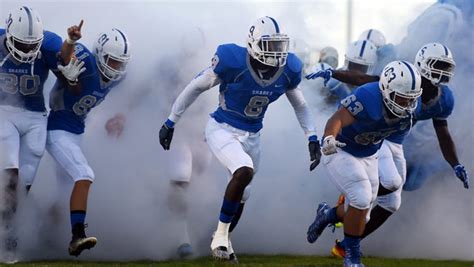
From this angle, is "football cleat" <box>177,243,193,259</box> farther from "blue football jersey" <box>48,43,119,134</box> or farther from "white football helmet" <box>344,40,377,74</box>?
"white football helmet" <box>344,40,377,74</box>

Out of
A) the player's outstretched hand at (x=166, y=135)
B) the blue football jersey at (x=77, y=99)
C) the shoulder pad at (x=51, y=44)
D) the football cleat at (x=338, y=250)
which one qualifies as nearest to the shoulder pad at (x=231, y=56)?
the player's outstretched hand at (x=166, y=135)

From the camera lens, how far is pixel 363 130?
9438 mm

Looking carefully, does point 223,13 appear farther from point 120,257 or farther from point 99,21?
point 120,257

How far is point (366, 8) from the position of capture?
14.0 metres

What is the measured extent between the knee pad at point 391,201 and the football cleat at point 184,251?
178 cm

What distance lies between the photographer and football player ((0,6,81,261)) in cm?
950

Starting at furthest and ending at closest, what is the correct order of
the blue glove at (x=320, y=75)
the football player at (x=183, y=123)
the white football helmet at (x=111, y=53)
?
the football player at (x=183, y=123) < the blue glove at (x=320, y=75) < the white football helmet at (x=111, y=53)

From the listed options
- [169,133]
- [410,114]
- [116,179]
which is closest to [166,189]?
[116,179]

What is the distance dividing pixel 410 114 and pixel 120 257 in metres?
2.86

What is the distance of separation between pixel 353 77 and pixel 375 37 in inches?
71.1

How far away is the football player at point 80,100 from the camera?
9727 mm

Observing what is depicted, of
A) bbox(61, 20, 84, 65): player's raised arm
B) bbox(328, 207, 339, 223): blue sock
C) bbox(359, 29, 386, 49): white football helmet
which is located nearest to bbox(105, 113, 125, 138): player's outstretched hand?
bbox(61, 20, 84, 65): player's raised arm

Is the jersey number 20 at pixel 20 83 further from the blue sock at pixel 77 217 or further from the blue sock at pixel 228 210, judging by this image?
the blue sock at pixel 228 210

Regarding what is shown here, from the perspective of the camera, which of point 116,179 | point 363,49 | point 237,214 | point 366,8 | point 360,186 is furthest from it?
point 366,8
